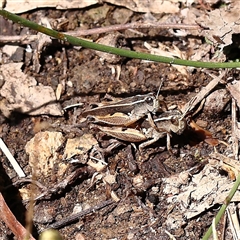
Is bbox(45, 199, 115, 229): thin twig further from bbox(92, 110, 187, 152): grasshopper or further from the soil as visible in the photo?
bbox(92, 110, 187, 152): grasshopper

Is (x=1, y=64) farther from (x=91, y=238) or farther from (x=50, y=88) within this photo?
(x=91, y=238)

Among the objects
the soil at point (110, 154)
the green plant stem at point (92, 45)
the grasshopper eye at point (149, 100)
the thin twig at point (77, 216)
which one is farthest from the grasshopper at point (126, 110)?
the thin twig at point (77, 216)

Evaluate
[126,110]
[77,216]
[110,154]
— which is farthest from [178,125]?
[77,216]

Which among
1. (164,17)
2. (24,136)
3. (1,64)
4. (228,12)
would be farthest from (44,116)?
(228,12)

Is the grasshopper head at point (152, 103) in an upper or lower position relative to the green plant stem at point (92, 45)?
lower

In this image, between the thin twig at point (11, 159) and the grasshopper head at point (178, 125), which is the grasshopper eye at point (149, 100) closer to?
the grasshopper head at point (178, 125)

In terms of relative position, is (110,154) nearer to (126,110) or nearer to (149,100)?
(126,110)
